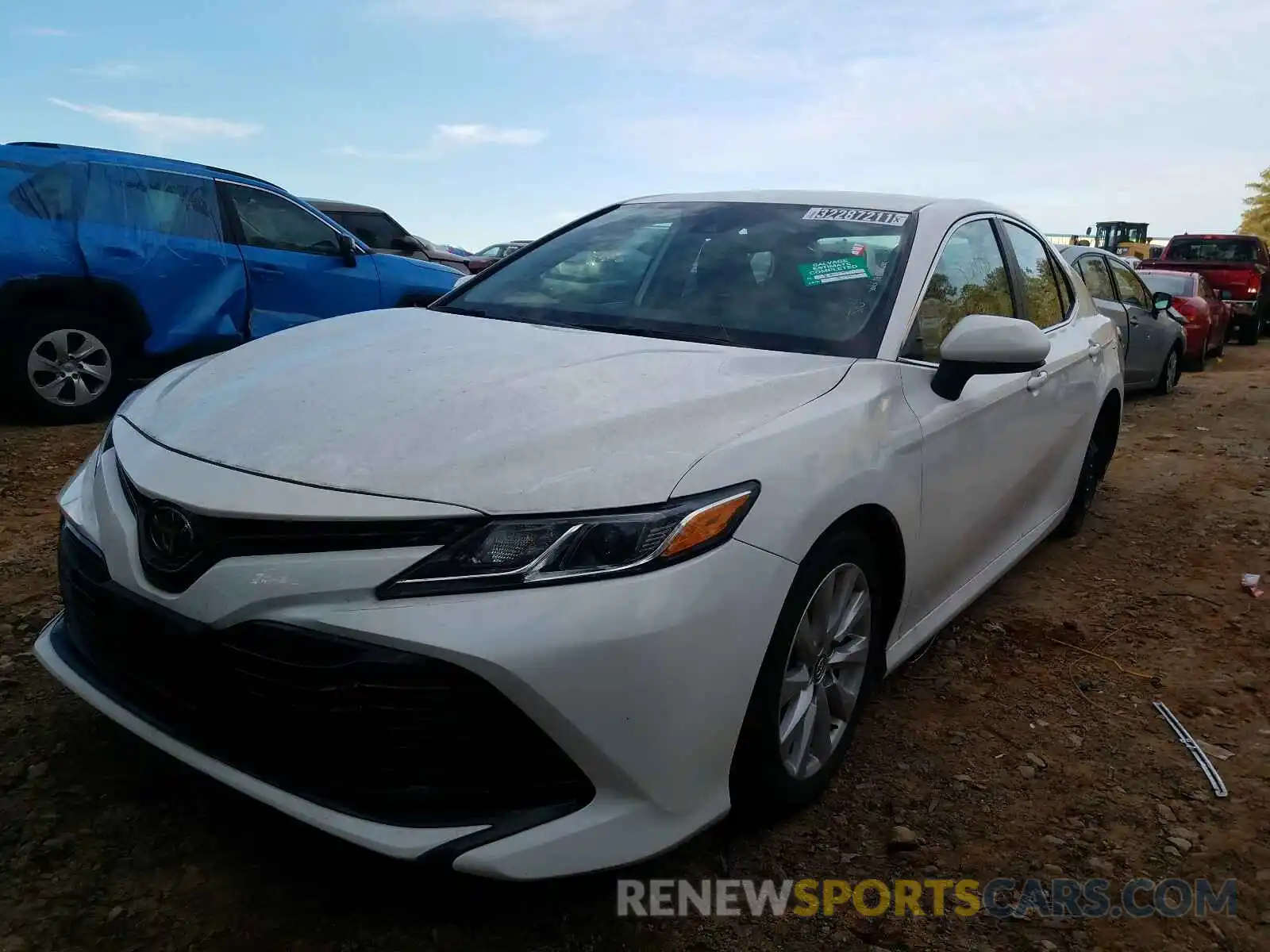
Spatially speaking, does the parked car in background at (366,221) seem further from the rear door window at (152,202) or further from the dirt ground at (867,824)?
the dirt ground at (867,824)

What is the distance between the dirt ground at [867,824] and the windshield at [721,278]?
47.3 inches

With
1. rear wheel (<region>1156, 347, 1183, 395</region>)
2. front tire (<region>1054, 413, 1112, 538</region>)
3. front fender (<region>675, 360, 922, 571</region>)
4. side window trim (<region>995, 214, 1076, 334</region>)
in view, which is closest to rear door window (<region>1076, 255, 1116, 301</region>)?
rear wheel (<region>1156, 347, 1183, 395</region>)

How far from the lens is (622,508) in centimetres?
177

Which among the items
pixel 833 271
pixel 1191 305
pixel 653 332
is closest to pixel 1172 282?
pixel 1191 305

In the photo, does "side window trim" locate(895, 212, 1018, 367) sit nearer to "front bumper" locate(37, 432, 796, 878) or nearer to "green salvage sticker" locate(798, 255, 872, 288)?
"green salvage sticker" locate(798, 255, 872, 288)

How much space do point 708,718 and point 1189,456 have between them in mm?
6163

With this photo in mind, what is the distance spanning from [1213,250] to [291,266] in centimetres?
1554

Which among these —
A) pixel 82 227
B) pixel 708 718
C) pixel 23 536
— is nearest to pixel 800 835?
pixel 708 718

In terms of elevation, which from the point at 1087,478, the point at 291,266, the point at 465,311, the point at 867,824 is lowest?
the point at 867,824

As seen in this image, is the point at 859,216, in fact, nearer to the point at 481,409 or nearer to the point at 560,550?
the point at 481,409

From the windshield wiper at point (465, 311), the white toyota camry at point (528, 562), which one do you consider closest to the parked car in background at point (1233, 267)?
the windshield wiper at point (465, 311)

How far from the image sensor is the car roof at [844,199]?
3.18m

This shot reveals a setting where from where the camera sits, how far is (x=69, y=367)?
5.84 meters

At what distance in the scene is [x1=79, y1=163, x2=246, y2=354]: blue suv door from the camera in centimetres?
600
